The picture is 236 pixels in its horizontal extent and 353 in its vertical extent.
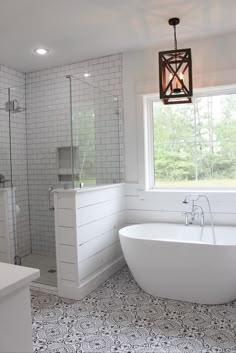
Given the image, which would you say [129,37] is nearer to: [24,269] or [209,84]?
[209,84]

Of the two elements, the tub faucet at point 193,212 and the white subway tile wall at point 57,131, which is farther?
the white subway tile wall at point 57,131

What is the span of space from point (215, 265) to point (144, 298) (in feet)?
2.64

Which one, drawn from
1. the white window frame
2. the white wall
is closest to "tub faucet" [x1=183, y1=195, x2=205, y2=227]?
the white window frame

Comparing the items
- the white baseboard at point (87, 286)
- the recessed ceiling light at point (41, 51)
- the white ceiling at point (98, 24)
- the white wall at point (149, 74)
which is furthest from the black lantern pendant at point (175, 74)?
the white baseboard at point (87, 286)

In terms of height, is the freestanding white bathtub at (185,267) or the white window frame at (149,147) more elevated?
the white window frame at (149,147)

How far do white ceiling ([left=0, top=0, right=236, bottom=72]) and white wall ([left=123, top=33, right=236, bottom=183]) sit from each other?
0.45ft

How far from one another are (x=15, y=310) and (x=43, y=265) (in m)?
2.72

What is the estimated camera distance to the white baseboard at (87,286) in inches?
113

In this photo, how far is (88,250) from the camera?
3.07 meters

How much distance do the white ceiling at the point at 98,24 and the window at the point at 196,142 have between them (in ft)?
2.64

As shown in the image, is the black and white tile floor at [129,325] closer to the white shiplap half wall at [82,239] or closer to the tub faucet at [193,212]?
the white shiplap half wall at [82,239]

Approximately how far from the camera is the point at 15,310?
1.04 metres

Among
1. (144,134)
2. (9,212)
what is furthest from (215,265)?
(9,212)

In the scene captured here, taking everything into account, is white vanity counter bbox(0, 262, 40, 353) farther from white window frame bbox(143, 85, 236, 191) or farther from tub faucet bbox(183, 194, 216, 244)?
white window frame bbox(143, 85, 236, 191)
